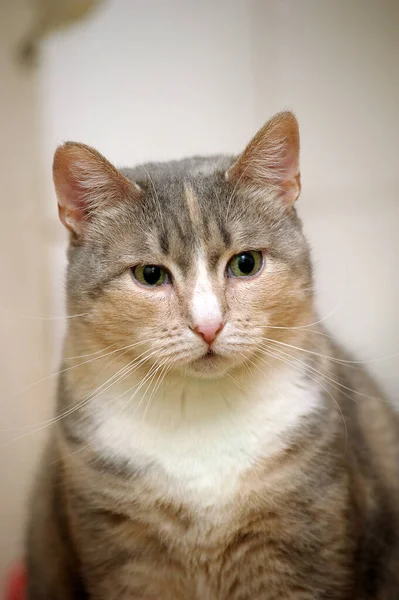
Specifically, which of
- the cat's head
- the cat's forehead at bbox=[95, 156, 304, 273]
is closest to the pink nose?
the cat's head

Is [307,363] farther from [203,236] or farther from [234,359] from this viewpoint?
[203,236]

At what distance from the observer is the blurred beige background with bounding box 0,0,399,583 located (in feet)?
4.49

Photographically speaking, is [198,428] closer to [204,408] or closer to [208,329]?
[204,408]

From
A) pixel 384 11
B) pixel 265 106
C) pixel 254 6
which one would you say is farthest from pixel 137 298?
pixel 384 11

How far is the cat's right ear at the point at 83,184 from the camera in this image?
108 centimetres

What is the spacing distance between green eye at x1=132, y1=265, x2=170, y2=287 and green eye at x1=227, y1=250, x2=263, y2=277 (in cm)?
12

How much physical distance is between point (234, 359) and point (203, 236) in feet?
0.72

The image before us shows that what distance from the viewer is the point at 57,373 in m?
1.32

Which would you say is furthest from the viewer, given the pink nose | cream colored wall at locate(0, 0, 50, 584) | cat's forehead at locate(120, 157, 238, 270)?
cream colored wall at locate(0, 0, 50, 584)

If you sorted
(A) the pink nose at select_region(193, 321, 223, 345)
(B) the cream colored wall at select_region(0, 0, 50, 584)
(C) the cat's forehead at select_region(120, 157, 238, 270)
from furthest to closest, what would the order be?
1. (B) the cream colored wall at select_region(0, 0, 50, 584)
2. (C) the cat's forehead at select_region(120, 157, 238, 270)
3. (A) the pink nose at select_region(193, 321, 223, 345)

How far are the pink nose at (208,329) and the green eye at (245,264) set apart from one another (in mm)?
145

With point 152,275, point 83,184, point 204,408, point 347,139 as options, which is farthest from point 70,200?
point 347,139

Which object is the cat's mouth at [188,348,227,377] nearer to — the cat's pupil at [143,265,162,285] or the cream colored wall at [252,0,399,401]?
the cat's pupil at [143,265,162,285]

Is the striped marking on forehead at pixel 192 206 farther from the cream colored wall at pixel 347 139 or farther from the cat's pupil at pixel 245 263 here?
the cream colored wall at pixel 347 139
